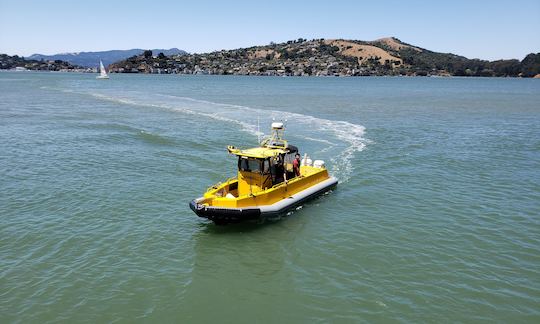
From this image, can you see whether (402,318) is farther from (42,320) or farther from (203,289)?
(42,320)

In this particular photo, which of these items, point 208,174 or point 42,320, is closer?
point 42,320

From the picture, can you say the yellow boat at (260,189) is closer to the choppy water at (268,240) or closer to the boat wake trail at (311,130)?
the choppy water at (268,240)

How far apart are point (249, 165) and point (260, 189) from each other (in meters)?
1.12

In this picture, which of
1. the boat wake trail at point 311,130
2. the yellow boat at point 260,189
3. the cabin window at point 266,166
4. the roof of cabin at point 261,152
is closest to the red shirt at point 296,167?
the yellow boat at point 260,189

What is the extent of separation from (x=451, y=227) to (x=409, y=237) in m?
2.20

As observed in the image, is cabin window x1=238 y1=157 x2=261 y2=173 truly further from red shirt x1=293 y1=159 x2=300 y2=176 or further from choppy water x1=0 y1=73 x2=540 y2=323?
red shirt x1=293 y1=159 x2=300 y2=176

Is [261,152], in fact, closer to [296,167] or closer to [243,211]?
[296,167]

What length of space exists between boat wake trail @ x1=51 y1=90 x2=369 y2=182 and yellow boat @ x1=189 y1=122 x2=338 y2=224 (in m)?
5.13

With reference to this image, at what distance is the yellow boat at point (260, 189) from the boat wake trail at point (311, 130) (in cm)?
513

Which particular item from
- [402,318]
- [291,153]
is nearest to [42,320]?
[402,318]

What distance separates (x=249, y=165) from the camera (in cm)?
1912

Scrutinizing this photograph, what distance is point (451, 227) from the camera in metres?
18.1

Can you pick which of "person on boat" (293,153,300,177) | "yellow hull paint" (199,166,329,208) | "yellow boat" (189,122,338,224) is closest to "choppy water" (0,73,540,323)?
"yellow boat" (189,122,338,224)

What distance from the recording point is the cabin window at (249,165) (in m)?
19.0
